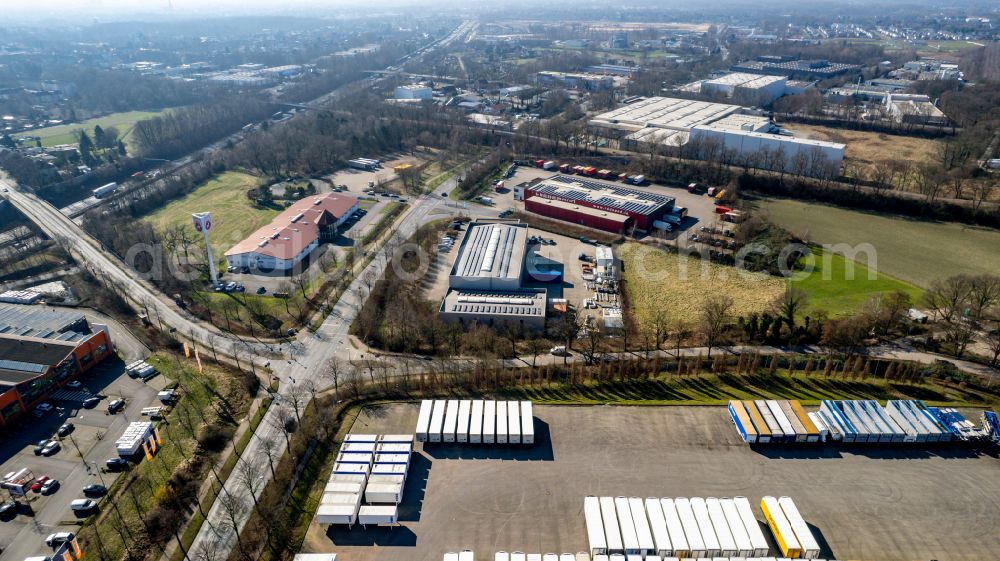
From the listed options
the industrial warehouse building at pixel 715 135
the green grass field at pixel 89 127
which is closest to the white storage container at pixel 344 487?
the industrial warehouse building at pixel 715 135

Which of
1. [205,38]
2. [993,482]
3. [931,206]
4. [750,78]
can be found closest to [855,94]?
[750,78]

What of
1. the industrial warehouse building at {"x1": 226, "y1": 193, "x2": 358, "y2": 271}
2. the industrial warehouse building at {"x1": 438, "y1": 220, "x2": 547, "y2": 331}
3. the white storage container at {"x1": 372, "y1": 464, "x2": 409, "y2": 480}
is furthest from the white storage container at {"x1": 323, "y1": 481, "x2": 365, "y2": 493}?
the industrial warehouse building at {"x1": 226, "y1": 193, "x2": 358, "y2": 271}

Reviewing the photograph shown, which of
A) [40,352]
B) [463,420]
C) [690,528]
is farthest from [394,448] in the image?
[40,352]

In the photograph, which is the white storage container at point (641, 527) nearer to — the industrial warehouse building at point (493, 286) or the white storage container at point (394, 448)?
the white storage container at point (394, 448)

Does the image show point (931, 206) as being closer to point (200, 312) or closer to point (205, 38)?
point (200, 312)

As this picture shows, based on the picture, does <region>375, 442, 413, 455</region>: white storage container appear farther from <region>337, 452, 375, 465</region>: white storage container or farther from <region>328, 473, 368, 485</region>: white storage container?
<region>328, 473, 368, 485</region>: white storage container

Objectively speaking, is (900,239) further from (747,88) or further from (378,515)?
(747,88)
